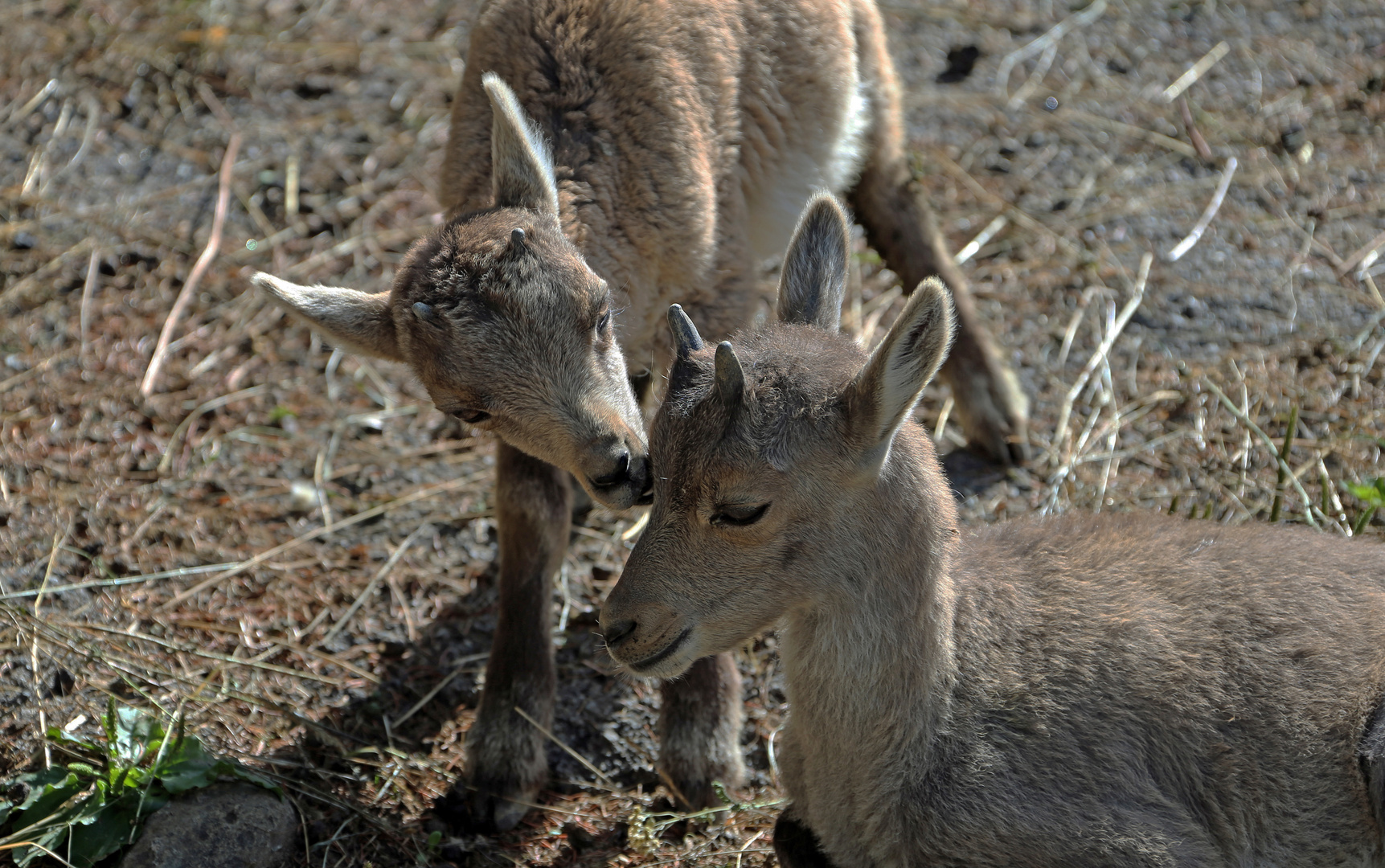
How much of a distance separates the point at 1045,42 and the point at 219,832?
25.9 ft

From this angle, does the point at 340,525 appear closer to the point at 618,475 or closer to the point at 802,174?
the point at 618,475

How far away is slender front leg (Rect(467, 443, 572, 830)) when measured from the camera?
15.9ft

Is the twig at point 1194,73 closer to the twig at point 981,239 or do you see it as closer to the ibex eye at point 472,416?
the twig at point 981,239

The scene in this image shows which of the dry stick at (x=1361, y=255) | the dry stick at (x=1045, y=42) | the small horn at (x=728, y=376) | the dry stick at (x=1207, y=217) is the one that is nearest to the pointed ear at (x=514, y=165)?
the small horn at (x=728, y=376)

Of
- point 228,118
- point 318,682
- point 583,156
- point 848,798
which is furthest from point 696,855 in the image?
point 228,118

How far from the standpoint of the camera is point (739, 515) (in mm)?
3463

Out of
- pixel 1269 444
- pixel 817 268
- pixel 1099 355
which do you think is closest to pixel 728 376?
pixel 817 268

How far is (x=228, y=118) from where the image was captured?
8531mm

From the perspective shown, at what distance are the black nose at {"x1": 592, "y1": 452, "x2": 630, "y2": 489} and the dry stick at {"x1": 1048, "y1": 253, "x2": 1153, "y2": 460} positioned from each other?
9.65ft

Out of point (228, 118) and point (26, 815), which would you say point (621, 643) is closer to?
point (26, 815)

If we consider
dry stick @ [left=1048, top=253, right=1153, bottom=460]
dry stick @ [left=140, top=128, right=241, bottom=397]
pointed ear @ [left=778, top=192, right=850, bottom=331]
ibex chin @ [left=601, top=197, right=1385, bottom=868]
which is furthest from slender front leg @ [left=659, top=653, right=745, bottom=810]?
dry stick @ [left=140, top=128, right=241, bottom=397]

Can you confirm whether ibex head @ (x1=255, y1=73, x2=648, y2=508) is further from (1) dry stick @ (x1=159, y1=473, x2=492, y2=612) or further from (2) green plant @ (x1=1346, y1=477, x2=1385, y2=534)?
(2) green plant @ (x1=1346, y1=477, x2=1385, y2=534)

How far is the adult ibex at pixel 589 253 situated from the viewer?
4.32 metres

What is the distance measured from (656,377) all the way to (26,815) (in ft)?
9.74
